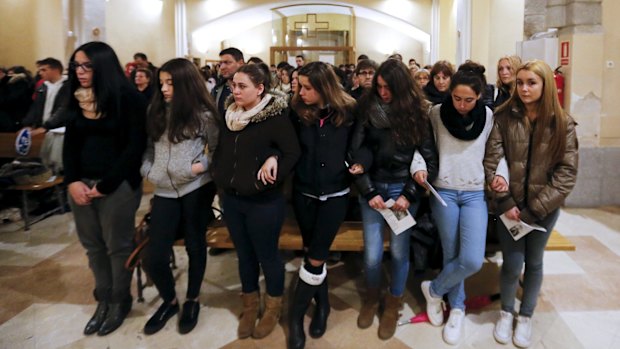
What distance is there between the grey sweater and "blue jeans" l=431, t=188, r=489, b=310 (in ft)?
4.08

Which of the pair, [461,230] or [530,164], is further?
[461,230]

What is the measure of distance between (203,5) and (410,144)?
12066mm

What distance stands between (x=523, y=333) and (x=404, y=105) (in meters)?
1.37

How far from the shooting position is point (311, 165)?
230 centimetres

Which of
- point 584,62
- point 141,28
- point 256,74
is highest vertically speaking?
point 141,28

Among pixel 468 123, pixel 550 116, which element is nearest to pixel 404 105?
pixel 468 123

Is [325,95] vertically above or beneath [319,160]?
above

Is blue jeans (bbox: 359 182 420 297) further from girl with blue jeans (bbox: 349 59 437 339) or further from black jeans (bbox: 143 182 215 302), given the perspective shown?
black jeans (bbox: 143 182 215 302)

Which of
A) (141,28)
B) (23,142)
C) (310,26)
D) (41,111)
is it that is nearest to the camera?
(23,142)

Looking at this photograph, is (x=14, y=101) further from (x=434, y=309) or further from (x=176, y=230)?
(x=434, y=309)

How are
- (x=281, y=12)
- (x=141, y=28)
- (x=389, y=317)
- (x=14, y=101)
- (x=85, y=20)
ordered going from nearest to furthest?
(x=389, y=317) < (x=14, y=101) < (x=85, y=20) < (x=141, y=28) < (x=281, y=12)

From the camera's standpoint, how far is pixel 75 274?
3.33m

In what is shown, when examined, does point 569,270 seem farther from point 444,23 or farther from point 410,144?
point 444,23

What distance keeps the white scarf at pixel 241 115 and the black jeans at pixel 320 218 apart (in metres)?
0.46
